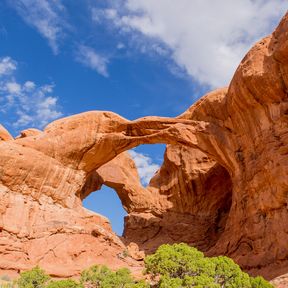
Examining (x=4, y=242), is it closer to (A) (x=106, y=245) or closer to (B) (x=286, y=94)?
(A) (x=106, y=245)

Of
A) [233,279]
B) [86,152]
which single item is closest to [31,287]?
[233,279]

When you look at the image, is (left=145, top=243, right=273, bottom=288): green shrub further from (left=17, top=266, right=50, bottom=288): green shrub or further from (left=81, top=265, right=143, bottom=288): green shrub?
(left=17, top=266, right=50, bottom=288): green shrub

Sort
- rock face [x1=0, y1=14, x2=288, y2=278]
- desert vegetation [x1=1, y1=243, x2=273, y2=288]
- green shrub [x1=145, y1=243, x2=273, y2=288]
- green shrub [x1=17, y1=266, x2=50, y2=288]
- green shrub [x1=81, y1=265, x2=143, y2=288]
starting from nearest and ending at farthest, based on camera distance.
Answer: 1. desert vegetation [x1=1, y1=243, x2=273, y2=288]
2. green shrub [x1=145, y1=243, x2=273, y2=288]
3. green shrub [x1=81, y1=265, x2=143, y2=288]
4. green shrub [x1=17, y1=266, x2=50, y2=288]
5. rock face [x1=0, y1=14, x2=288, y2=278]

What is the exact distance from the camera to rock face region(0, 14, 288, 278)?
21.4 meters

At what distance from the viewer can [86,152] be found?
91.9ft

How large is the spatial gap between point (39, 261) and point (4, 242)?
218 centimetres

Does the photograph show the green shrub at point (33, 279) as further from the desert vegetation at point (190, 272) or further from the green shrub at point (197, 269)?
the green shrub at point (197, 269)

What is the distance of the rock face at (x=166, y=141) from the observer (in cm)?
2141

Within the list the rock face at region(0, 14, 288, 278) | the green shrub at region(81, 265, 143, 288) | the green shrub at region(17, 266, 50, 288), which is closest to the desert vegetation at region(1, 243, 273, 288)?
the green shrub at region(81, 265, 143, 288)

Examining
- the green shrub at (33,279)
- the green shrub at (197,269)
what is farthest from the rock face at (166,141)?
the green shrub at (197,269)

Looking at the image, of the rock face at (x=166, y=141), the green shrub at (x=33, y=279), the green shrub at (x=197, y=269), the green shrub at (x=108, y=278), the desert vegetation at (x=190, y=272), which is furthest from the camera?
the rock face at (x=166, y=141)

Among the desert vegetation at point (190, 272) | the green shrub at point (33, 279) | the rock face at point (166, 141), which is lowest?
the desert vegetation at point (190, 272)

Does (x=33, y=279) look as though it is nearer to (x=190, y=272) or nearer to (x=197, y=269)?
(x=190, y=272)

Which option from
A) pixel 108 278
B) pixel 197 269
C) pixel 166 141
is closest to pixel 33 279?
pixel 108 278
